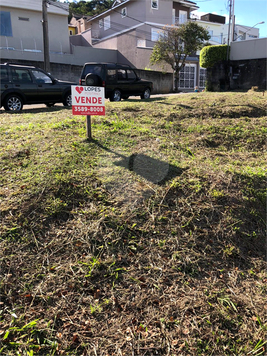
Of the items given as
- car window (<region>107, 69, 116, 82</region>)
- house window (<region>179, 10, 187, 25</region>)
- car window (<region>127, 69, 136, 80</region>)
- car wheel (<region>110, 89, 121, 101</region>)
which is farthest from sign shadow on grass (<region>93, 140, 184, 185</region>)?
house window (<region>179, 10, 187, 25</region>)

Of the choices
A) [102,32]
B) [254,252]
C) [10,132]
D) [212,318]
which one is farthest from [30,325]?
[102,32]

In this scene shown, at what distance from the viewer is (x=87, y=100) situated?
475 cm

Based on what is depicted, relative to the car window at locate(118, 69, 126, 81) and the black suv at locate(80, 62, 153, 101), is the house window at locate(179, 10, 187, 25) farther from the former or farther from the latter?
the car window at locate(118, 69, 126, 81)

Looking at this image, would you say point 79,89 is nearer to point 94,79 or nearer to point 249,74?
point 94,79

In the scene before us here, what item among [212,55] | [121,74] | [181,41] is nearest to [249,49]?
[212,55]

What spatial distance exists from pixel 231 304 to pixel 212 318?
0.87ft

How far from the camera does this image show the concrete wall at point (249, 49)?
1734 centimetres

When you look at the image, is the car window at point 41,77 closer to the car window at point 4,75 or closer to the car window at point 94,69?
the car window at point 4,75

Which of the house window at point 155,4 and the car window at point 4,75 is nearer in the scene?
the car window at point 4,75

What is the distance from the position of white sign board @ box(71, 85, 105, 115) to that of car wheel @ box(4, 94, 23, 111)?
227 inches

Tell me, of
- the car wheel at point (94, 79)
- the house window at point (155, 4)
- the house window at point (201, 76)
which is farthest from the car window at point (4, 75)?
the house window at point (201, 76)

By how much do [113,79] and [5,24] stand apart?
18071 millimetres

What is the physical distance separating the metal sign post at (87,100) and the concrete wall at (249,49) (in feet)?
53.1

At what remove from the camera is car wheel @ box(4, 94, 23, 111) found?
9.43m
